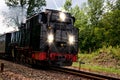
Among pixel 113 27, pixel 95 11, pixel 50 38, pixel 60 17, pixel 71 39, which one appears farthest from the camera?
pixel 95 11

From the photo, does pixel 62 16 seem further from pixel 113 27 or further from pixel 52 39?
pixel 113 27

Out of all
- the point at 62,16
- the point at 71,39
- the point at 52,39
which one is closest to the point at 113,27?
the point at 62,16

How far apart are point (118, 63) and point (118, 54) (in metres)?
1.59

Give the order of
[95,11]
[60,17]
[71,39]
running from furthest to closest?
[95,11] < [60,17] < [71,39]

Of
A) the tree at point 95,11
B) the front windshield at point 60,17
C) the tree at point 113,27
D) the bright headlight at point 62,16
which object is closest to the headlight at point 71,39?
the front windshield at point 60,17

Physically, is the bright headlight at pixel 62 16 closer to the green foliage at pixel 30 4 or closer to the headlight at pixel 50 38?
the headlight at pixel 50 38

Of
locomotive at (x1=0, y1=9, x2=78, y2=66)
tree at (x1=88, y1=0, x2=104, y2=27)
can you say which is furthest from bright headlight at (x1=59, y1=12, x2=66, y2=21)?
tree at (x1=88, y1=0, x2=104, y2=27)

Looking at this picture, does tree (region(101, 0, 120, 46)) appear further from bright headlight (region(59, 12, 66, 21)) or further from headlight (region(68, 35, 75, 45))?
headlight (region(68, 35, 75, 45))

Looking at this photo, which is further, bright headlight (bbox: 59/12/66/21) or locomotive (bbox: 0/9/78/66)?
bright headlight (bbox: 59/12/66/21)

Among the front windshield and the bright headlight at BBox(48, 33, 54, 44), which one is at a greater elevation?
the front windshield

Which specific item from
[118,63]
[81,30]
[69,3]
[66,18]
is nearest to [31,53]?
[66,18]

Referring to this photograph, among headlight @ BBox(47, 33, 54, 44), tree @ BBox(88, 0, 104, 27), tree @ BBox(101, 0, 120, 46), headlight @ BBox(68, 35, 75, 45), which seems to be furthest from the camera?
Result: tree @ BBox(88, 0, 104, 27)

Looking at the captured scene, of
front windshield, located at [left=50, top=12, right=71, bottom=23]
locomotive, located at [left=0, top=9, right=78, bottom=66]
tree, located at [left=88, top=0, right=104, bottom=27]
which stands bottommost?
locomotive, located at [left=0, top=9, right=78, bottom=66]

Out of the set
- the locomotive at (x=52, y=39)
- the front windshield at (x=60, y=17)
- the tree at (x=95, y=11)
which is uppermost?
the tree at (x=95, y=11)
